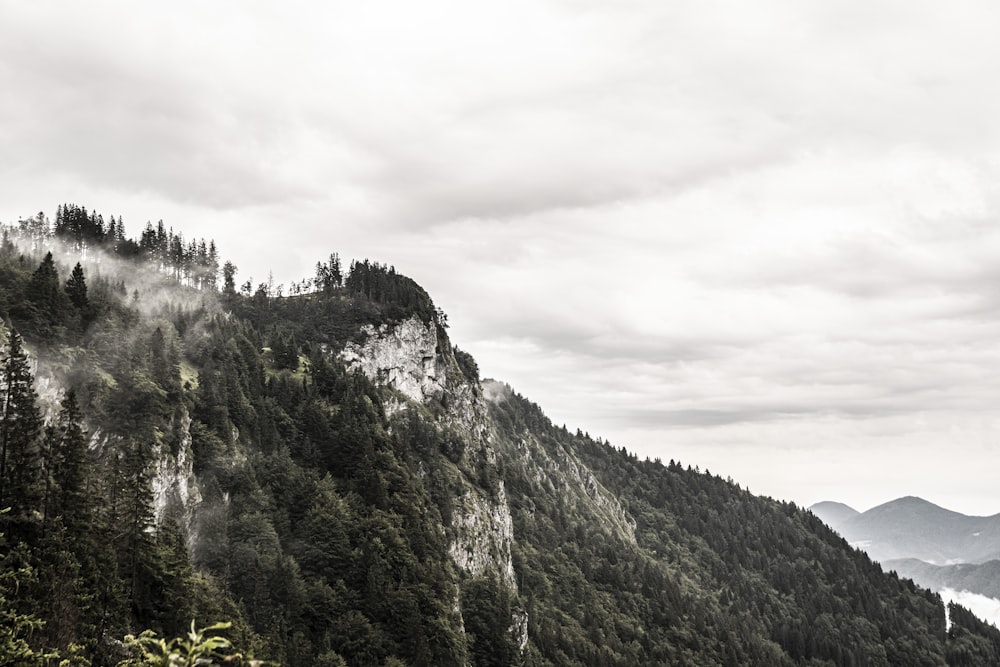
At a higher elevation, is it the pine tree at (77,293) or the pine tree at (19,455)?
the pine tree at (77,293)

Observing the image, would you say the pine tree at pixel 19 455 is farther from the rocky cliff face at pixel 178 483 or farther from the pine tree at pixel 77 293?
the pine tree at pixel 77 293

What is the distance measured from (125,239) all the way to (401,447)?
100805 millimetres

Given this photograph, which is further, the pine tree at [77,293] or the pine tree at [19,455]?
the pine tree at [77,293]

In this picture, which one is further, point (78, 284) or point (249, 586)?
point (78, 284)

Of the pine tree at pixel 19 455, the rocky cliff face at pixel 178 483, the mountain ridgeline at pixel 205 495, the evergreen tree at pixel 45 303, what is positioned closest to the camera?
the pine tree at pixel 19 455

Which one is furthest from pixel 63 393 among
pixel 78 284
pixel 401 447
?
pixel 401 447

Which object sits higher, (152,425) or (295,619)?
(152,425)

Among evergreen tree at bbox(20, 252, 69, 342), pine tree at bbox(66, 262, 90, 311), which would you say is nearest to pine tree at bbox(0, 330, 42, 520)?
evergreen tree at bbox(20, 252, 69, 342)

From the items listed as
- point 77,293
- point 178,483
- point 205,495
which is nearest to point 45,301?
point 77,293

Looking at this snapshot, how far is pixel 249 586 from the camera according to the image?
4058 inches

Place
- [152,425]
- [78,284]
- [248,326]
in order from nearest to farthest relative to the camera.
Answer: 1. [152,425]
2. [78,284]
3. [248,326]

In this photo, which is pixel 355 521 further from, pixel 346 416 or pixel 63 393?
pixel 63 393

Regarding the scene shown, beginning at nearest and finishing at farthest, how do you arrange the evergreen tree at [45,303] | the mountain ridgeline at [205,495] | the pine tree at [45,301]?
the mountain ridgeline at [205,495], the evergreen tree at [45,303], the pine tree at [45,301]

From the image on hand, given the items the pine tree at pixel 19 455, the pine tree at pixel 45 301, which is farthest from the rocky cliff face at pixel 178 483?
the pine tree at pixel 19 455
